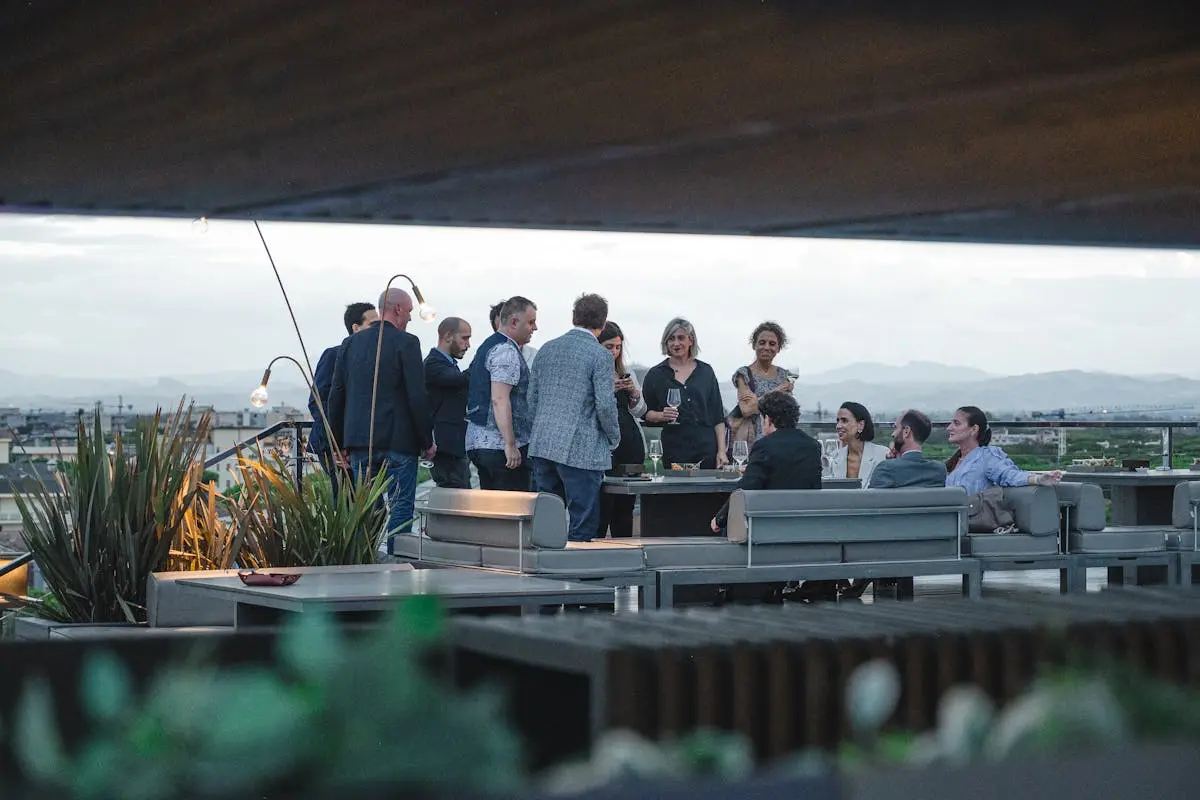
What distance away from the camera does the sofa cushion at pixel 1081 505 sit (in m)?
6.77

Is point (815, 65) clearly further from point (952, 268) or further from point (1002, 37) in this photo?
point (952, 268)

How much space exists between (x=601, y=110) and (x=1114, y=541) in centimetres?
317

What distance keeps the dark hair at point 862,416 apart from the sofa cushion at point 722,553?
1422 millimetres

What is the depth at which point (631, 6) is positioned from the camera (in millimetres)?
5477

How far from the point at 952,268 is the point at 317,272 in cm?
668

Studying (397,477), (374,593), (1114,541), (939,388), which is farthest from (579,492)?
(939,388)

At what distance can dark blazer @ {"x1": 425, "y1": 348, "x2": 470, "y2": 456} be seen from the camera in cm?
723

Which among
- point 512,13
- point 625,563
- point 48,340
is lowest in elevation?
point 625,563

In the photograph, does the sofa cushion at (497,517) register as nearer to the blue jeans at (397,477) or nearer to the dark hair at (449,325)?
the blue jeans at (397,477)

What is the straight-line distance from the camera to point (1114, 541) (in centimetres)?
677

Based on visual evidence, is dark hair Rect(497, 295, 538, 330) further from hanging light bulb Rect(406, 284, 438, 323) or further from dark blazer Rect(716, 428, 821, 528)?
dark blazer Rect(716, 428, 821, 528)

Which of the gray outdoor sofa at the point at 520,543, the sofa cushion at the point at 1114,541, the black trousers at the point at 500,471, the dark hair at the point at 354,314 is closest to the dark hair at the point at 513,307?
the black trousers at the point at 500,471

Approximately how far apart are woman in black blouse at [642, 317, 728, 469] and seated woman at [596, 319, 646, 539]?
0.08 meters

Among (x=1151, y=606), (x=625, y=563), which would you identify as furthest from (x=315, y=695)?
(x=625, y=563)
